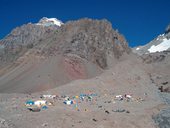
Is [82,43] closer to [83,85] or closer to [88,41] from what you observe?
[88,41]

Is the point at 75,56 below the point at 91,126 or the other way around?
the other way around

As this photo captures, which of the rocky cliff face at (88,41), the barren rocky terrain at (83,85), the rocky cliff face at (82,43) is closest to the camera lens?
the barren rocky terrain at (83,85)

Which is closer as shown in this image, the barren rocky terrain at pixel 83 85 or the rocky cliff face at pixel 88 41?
the barren rocky terrain at pixel 83 85

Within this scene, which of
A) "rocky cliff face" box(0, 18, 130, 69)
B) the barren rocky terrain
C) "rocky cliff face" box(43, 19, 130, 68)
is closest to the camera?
the barren rocky terrain

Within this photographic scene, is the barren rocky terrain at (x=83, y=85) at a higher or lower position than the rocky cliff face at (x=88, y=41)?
lower

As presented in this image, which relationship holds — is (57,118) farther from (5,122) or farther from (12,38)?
(12,38)

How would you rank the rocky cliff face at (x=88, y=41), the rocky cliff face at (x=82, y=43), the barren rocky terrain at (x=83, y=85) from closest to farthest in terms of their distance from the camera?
the barren rocky terrain at (x=83, y=85)
the rocky cliff face at (x=88, y=41)
the rocky cliff face at (x=82, y=43)

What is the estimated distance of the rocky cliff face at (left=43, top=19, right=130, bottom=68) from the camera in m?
57.8

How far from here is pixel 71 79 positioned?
46.6 meters

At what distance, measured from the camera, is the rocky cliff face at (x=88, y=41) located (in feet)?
189

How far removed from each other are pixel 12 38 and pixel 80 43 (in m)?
41.3

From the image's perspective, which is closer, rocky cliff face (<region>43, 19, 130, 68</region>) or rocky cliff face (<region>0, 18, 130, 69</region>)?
rocky cliff face (<region>43, 19, 130, 68</region>)

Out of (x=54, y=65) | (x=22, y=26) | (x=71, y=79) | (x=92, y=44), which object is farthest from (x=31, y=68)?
(x=22, y=26)

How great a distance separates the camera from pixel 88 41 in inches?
2490
